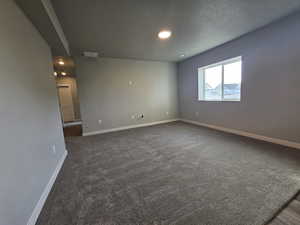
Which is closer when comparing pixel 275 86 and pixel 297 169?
pixel 297 169

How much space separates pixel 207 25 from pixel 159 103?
10.9 feet

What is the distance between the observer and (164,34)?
298 centimetres

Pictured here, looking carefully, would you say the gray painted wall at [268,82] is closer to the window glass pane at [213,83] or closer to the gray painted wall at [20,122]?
the window glass pane at [213,83]

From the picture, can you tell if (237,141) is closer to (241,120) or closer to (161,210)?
(241,120)

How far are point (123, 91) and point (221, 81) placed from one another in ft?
10.9

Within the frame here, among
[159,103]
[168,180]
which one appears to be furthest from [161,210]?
[159,103]

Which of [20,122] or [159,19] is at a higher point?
[159,19]

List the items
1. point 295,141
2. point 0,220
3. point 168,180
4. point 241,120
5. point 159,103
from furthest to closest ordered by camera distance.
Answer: point 159,103
point 241,120
point 295,141
point 168,180
point 0,220

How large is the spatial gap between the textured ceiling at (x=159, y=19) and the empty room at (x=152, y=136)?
0.02 metres

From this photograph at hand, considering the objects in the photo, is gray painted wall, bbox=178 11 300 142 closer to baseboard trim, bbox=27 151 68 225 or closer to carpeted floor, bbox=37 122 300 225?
carpeted floor, bbox=37 122 300 225

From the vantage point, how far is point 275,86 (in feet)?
9.38

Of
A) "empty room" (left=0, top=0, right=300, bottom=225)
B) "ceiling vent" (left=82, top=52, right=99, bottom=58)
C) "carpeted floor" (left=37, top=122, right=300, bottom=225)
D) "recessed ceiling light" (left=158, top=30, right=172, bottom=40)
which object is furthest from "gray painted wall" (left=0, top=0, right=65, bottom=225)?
"recessed ceiling light" (left=158, top=30, right=172, bottom=40)

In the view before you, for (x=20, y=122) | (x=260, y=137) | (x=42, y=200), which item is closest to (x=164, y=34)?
(x=20, y=122)

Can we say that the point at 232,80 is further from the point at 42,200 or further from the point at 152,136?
the point at 42,200
